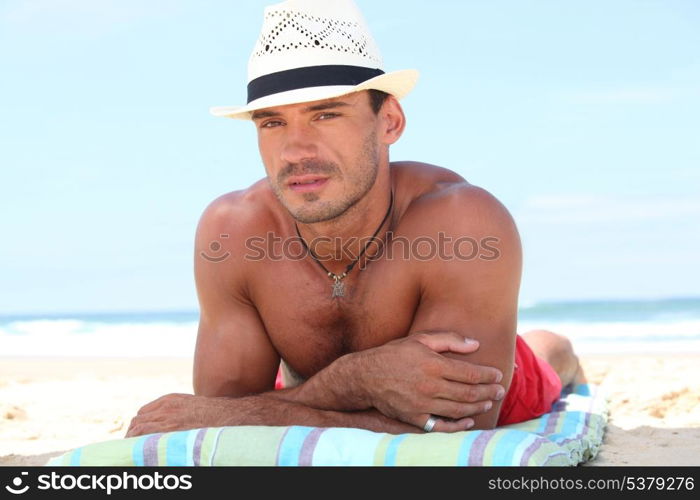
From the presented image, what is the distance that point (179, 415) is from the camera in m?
2.87

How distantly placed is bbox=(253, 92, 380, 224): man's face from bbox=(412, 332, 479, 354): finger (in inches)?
25.3

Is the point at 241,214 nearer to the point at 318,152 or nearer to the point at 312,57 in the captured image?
the point at 318,152

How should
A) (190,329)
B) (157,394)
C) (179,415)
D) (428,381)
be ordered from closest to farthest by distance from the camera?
(428,381)
(179,415)
(157,394)
(190,329)

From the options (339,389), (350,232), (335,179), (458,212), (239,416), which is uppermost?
(335,179)

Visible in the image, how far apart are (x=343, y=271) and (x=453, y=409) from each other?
0.82 meters

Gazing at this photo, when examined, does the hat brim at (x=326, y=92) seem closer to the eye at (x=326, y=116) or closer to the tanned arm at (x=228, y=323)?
the eye at (x=326, y=116)

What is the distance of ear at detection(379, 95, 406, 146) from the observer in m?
3.32

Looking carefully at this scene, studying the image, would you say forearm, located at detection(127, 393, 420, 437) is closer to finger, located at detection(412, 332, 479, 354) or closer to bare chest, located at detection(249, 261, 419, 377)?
finger, located at detection(412, 332, 479, 354)

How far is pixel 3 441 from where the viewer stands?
403 centimetres

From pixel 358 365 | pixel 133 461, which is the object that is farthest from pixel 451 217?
pixel 133 461

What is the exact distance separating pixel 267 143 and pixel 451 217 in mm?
752

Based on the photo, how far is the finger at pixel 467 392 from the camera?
2754 millimetres

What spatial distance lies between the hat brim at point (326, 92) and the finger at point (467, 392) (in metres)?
1.10

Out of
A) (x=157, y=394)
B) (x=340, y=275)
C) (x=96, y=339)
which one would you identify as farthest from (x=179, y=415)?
(x=96, y=339)
